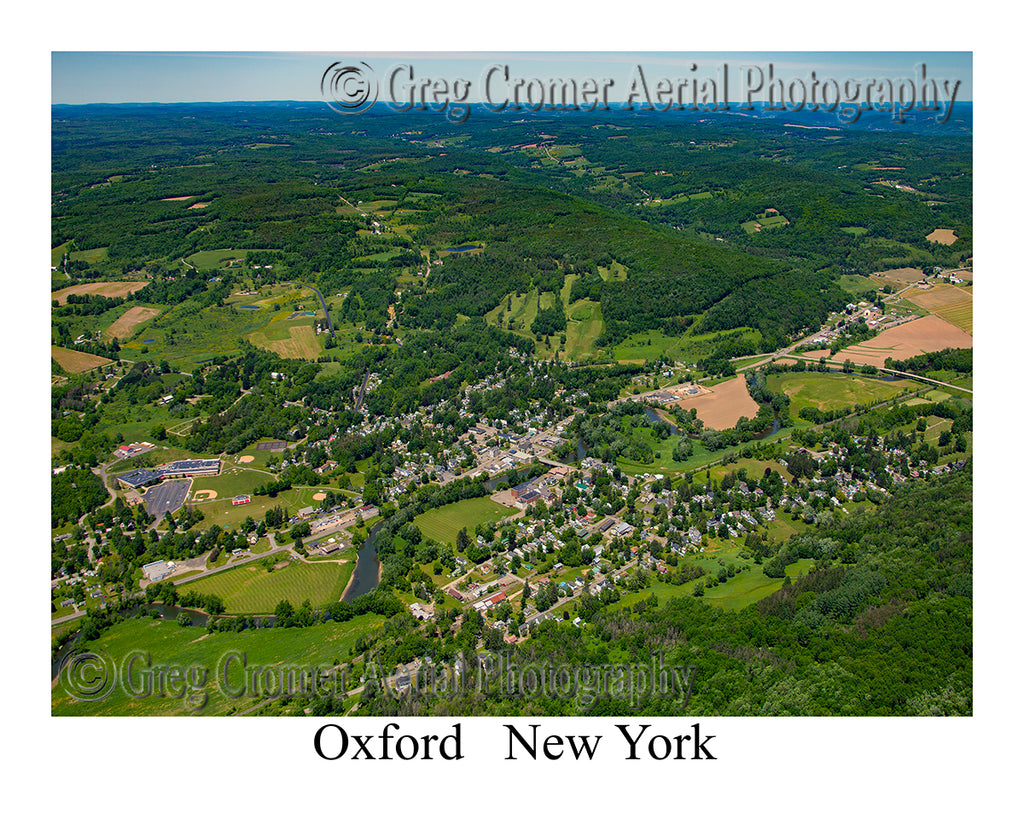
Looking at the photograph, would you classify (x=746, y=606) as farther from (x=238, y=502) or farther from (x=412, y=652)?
(x=238, y=502)

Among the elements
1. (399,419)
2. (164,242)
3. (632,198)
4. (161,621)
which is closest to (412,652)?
(161,621)

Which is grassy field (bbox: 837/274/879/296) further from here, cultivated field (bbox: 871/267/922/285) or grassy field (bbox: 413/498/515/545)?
grassy field (bbox: 413/498/515/545)

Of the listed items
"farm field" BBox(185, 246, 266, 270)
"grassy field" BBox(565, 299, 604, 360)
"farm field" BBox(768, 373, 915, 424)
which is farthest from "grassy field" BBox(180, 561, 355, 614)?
"farm field" BBox(185, 246, 266, 270)

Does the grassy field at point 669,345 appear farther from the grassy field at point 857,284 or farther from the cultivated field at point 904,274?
the cultivated field at point 904,274

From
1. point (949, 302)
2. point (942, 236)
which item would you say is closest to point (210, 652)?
point (949, 302)

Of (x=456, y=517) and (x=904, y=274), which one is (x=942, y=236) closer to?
(x=904, y=274)

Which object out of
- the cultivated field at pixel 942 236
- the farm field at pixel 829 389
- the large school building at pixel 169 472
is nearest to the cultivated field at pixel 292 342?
the large school building at pixel 169 472
